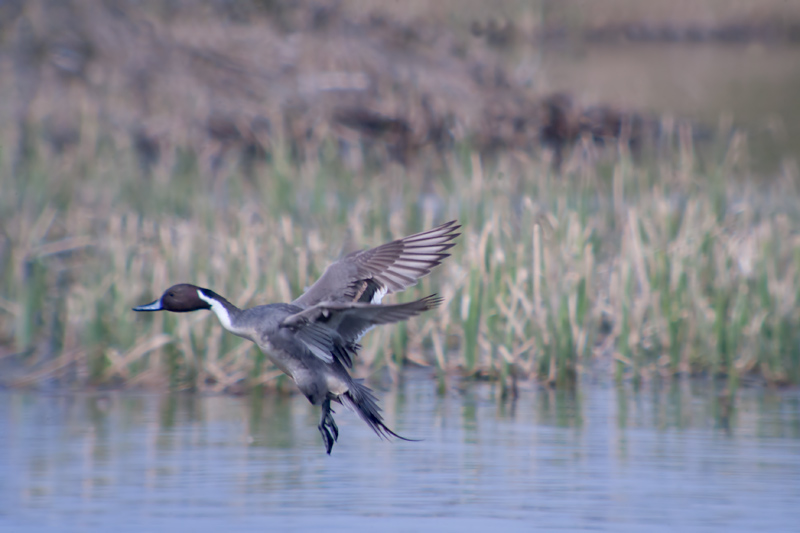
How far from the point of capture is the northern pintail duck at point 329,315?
181 inches

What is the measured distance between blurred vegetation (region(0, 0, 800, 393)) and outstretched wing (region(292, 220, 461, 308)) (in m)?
1.69

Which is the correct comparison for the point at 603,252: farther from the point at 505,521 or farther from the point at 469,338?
the point at 505,521

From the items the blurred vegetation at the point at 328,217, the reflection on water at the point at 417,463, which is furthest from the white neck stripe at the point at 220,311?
the blurred vegetation at the point at 328,217

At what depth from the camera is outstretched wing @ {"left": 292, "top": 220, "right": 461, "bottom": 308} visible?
4938 millimetres

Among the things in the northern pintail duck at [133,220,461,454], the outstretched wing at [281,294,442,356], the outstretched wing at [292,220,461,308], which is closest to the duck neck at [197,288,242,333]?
the northern pintail duck at [133,220,461,454]

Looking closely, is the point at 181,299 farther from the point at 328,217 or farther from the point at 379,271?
the point at 328,217

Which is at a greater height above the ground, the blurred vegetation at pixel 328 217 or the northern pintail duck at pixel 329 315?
the blurred vegetation at pixel 328 217

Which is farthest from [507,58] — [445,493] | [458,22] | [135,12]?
[445,493]

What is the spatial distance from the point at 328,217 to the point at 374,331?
1565 millimetres

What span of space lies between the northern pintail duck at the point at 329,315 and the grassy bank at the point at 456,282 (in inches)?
65.1

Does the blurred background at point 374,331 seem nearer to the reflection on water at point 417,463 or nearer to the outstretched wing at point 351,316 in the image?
the reflection on water at point 417,463

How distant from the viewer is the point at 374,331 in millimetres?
6828

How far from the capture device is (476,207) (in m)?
8.38

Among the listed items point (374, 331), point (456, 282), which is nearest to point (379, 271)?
point (374, 331)
